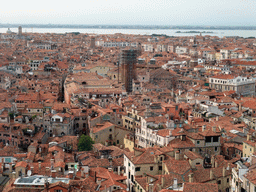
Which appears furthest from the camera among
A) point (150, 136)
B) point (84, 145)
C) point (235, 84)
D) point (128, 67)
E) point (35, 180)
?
point (128, 67)

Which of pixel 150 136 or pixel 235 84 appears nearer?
pixel 150 136

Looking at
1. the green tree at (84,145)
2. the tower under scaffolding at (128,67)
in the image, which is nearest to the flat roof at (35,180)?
the green tree at (84,145)

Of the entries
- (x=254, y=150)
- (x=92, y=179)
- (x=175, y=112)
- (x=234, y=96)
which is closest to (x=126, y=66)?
(x=234, y=96)

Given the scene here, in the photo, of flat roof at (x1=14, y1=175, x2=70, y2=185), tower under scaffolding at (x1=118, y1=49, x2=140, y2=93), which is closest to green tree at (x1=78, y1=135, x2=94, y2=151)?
flat roof at (x1=14, y1=175, x2=70, y2=185)

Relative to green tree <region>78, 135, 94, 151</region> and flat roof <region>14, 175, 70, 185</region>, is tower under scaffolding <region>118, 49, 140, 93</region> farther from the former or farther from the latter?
flat roof <region>14, 175, 70, 185</region>

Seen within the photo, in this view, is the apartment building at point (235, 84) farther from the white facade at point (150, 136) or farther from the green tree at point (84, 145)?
the green tree at point (84, 145)

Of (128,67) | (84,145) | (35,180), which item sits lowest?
(84,145)

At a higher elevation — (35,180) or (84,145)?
(35,180)

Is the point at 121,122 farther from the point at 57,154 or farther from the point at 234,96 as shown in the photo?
the point at 234,96

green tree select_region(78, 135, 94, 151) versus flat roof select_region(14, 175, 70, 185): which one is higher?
flat roof select_region(14, 175, 70, 185)

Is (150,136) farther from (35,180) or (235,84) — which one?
(235,84)

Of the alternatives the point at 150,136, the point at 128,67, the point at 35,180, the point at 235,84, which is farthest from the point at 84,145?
the point at 128,67
